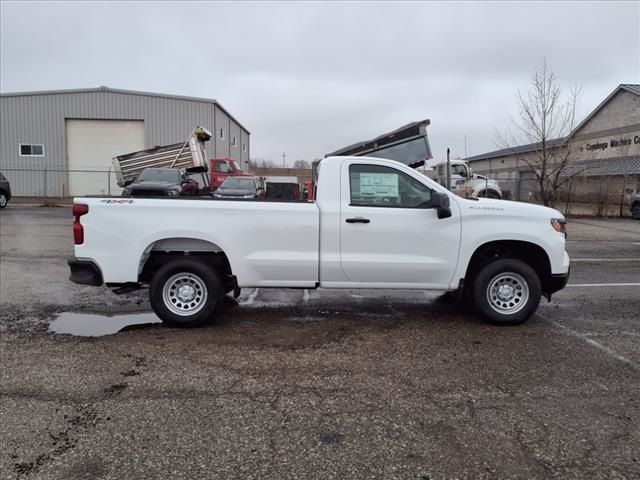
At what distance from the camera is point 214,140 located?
33.5 m

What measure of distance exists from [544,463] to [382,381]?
1541 mm

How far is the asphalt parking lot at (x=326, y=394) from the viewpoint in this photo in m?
3.17

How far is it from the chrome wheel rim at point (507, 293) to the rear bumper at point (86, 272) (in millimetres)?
4566

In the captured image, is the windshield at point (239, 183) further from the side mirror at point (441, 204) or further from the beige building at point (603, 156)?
the side mirror at point (441, 204)

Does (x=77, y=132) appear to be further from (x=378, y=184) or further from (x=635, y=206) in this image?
(x=635, y=206)

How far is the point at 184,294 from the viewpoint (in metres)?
6.04

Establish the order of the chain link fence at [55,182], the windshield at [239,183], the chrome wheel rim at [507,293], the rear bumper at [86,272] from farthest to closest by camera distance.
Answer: the chain link fence at [55,182]
the windshield at [239,183]
the chrome wheel rim at [507,293]
the rear bumper at [86,272]

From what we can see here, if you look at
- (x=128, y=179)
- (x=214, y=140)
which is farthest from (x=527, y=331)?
(x=214, y=140)

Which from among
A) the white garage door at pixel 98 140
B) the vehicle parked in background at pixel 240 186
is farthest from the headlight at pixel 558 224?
the white garage door at pixel 98 140

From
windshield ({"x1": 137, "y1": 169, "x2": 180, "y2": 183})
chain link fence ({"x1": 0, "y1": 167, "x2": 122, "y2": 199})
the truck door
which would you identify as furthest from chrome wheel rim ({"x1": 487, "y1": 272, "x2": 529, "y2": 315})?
chain link fence ({"x1": 0, "y1": 167, "x2": 122, "y2": 199})

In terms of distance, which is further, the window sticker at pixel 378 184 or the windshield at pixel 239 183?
the windshield at pixel 239 183

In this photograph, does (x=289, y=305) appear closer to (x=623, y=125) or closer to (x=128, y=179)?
(x=128, y=179)

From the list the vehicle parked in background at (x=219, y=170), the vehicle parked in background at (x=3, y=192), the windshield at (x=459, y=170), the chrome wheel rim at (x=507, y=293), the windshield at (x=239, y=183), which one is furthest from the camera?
the windshield at (x=459, y=170)

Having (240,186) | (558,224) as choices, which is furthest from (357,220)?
(240,186)
